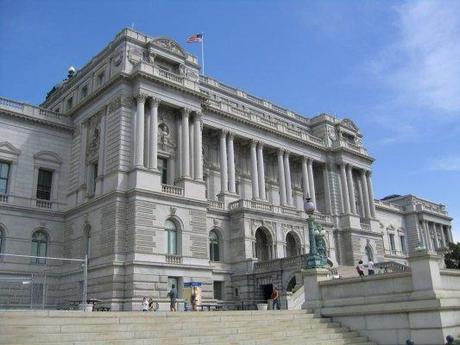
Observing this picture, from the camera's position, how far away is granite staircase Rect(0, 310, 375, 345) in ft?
49.3

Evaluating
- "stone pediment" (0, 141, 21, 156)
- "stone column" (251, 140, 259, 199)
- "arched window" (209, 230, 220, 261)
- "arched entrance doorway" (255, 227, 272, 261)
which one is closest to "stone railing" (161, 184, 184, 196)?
"arched window" (209, 230, 220, 261)

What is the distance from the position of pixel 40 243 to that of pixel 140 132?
13463 mm

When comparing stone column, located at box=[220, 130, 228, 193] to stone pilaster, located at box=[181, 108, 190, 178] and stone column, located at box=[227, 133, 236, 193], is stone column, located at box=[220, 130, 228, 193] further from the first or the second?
stone pilaster, located at box=[181, 108, 190, 178]

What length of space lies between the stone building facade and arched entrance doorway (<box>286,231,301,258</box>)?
113 millimetres

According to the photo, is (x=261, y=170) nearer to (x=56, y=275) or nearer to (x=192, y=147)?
(x=192, y=147)

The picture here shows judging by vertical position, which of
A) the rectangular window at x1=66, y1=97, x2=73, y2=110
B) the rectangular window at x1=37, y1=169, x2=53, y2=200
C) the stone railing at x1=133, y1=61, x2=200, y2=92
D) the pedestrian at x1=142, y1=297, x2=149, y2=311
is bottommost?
the pedestrian at x1=142, y1=297, x2=149, y2=311

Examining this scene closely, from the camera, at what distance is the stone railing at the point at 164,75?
41469 mm

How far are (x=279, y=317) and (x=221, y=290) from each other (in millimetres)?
23651

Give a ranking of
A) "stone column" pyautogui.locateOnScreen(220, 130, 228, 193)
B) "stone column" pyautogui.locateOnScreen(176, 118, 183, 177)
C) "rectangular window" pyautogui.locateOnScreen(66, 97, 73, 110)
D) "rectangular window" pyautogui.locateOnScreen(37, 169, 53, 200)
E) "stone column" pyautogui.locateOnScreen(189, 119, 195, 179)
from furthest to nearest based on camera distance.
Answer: "rectangular window" pyautogui.locateOnScreen(66, 97, 73, 110) → "stone column" pyautogui.locateOnScreen(220, 130, 228, 193) → "rectangular window" pyautogui.locateOnScreen(37, 169, 53, 200) → "stone column" pyautogui.locateOnScreen(189, 119, 195, 179) → "stone column" pyautogui.locateOnScreen(176, 118, 183, 177)

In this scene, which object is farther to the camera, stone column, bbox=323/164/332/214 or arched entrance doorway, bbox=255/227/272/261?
stone column, bbox=323/164/332/214

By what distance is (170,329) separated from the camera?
17281 mm

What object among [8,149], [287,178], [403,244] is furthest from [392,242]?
[8,149]

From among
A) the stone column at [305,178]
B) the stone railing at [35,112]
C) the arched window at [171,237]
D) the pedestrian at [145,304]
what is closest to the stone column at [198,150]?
the arched window at [171,237]

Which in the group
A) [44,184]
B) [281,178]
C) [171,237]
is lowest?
[171,237]
